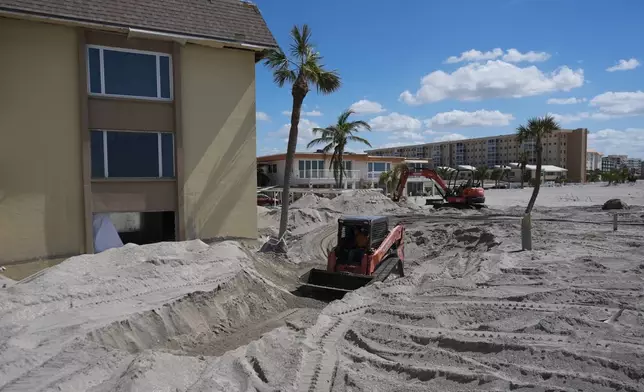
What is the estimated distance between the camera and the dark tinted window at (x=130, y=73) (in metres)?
14.4

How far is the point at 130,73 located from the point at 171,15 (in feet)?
8.10

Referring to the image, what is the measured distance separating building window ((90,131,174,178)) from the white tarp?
148 cm

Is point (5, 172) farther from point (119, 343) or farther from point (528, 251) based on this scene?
point (528, 251)

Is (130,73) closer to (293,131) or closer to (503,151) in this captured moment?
(293,131)

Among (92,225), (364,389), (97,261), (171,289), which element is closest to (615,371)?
(364,389)

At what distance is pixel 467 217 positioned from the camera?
88.3 ft

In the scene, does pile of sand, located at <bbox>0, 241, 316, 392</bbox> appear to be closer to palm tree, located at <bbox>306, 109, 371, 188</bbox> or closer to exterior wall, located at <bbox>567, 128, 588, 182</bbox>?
palm tree, located at <bbox>306, 109, 371, 188</bbox>

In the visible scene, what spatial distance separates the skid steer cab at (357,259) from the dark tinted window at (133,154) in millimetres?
6692

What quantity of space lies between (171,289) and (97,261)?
223cm

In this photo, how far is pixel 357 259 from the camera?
12.8 metres

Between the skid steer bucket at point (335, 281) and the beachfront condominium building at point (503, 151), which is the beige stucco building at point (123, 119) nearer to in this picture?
the skid steer bucket at point (335, 281)

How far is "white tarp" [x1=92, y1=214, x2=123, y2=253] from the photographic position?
1465 cm

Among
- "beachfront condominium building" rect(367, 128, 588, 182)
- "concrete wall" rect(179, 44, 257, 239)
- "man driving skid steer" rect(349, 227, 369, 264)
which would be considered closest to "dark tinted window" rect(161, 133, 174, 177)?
"concrete wall" rect(179, 44, 257, 239)

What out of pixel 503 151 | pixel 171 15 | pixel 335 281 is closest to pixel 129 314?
pixel 335 281
